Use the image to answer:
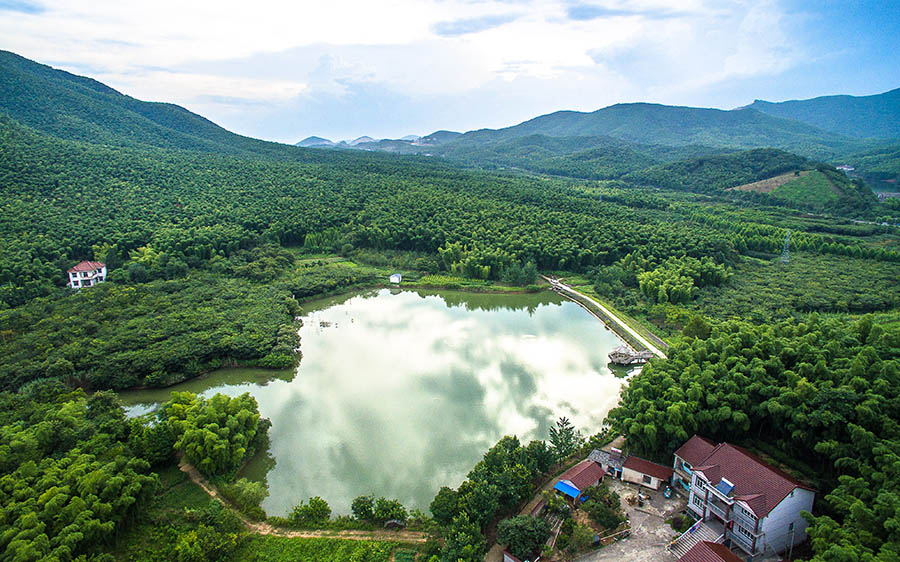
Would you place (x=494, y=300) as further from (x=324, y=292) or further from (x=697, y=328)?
(x=697, y=328)

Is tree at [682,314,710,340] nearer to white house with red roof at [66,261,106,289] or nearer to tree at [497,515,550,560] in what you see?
tree at [497,515,550,560]

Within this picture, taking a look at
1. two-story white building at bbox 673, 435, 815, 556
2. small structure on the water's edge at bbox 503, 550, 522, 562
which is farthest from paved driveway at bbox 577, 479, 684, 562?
small structure on the water's edge at bbox 503, 550, 522, 562

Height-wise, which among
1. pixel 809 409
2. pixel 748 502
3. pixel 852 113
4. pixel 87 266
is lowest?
pixel 748 502

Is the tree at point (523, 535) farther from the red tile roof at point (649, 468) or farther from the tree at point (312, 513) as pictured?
the tree at point (312, 513)

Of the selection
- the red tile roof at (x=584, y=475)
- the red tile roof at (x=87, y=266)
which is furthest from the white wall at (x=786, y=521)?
the red tile roof at (x=87, y=266)

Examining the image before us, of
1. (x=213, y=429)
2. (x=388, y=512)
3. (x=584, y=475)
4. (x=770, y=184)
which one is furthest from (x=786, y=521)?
(x=770, y=184)

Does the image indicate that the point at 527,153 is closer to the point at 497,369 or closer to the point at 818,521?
the point at 497,369
